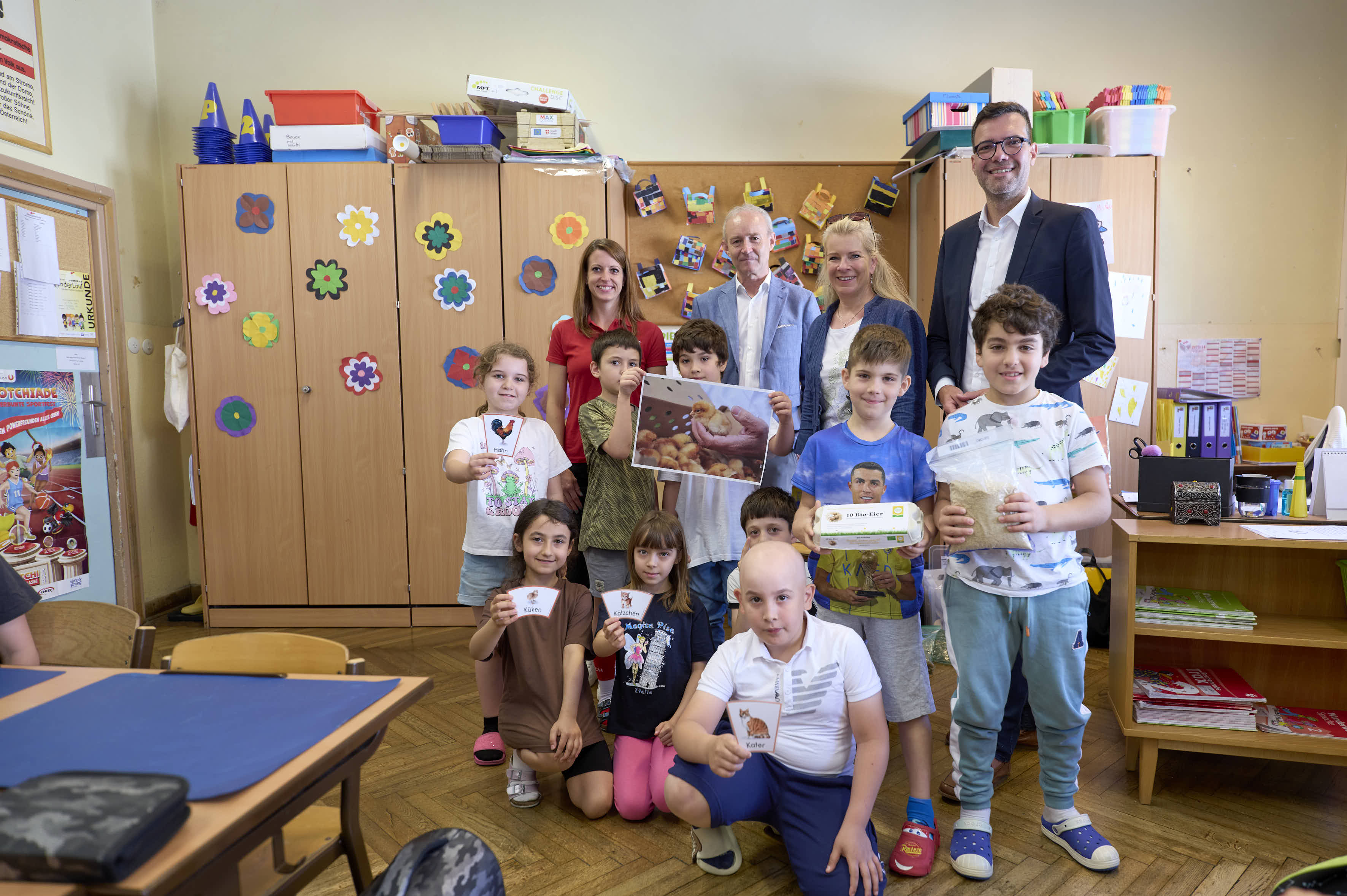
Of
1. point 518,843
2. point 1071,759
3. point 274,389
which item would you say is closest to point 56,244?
point 274,389

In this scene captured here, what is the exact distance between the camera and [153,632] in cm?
154

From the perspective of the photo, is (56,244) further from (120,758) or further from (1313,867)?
(1313,867)

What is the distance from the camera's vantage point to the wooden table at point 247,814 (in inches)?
30.1

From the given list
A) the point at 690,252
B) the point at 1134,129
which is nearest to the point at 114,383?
the point at 690,252

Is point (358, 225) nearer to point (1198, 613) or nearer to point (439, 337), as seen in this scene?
point (439, 337)

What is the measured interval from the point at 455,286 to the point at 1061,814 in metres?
3.09

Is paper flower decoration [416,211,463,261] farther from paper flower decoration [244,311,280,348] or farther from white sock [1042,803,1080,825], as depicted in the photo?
white sock [1042,803,1080,825]

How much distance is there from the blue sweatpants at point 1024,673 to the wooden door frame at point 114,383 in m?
3.73

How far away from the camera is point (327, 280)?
370 centimetres

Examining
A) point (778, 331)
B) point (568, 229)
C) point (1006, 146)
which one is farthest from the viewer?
point (568, 229)

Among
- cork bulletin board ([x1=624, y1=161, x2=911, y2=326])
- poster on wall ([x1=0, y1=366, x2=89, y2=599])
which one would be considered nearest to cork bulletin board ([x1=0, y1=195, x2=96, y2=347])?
poster on wall ([x1=0, y1=366, x2=89, y2=599])

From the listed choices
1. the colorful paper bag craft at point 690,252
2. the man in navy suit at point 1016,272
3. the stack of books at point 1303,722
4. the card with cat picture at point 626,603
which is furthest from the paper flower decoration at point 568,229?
the stack of books at point 1303,722

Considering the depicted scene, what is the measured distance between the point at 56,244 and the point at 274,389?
1.02m

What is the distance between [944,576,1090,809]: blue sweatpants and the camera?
1.77 m
